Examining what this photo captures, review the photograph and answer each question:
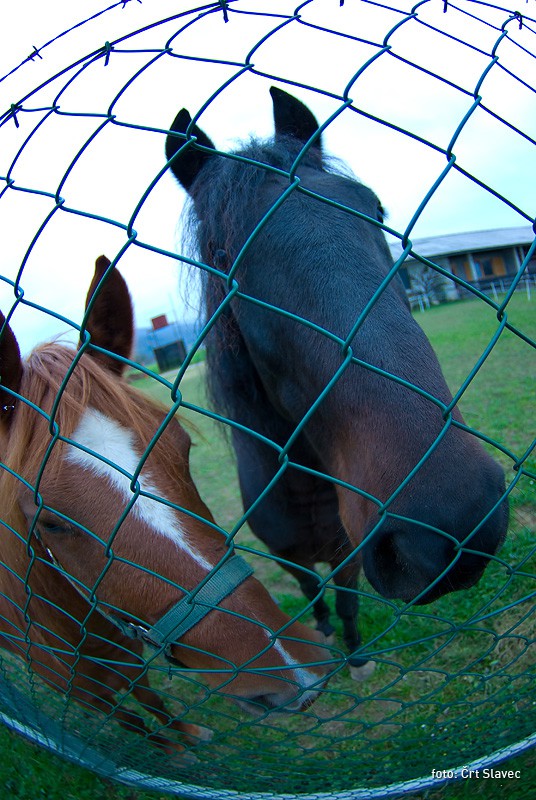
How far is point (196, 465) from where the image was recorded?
8438 mm

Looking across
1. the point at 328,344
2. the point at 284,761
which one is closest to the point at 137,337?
the point at 328,344

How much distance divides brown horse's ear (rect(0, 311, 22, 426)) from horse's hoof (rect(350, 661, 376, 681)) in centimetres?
274

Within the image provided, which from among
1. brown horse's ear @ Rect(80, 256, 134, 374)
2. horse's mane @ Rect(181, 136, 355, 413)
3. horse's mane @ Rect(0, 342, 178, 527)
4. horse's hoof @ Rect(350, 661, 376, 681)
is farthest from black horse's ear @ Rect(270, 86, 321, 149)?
horse's hoof @ Rect(350, 661, 376, 681)

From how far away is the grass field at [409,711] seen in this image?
181 cm

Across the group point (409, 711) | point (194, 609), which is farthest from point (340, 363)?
point (409, 711)

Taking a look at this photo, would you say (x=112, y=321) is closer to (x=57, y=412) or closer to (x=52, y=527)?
(x=57, y=412)

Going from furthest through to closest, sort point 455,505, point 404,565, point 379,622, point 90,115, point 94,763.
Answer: point 379,622 < point 94,763 < point 404,565 < point 455,505 < point 90,115

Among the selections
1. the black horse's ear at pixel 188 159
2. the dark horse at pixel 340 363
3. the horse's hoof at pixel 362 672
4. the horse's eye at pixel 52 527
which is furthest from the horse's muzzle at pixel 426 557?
the horse's hoof at pixel 362 672

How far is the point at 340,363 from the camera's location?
5.34ft

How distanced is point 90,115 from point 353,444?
1.10 m

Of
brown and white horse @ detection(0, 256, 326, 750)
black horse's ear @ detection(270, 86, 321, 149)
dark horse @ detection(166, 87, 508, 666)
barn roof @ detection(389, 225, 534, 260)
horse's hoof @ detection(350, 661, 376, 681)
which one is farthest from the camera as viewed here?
barn roof @ detection(389, 225, 534, 260)

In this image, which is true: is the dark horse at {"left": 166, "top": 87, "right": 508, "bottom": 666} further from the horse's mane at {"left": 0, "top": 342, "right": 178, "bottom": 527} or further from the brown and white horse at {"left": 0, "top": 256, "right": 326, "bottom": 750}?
the horse's mane at {"left": 0, "top": 342, "right": 178, "bottom": 527}

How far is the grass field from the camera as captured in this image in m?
1.81

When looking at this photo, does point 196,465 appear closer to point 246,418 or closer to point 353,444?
point 246,418
